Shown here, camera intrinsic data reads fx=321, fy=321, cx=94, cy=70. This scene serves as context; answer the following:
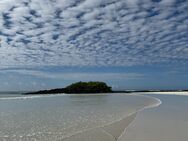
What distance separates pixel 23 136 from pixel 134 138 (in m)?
3.29

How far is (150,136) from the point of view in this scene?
8.93 meters

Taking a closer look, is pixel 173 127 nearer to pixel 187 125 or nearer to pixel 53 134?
pixel 187 125

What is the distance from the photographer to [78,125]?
38.8 ft

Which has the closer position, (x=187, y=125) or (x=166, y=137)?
(x=166, y=137)

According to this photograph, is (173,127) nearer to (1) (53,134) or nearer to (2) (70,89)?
(1) (53,134)

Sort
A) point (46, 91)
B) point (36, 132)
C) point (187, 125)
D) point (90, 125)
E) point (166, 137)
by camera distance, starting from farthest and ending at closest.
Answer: point (46, 91) → point (90, 125) → point (187, 125) → point (36, 132) → point (166, 137)

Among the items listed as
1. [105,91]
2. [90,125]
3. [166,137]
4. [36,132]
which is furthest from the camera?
[105,91]

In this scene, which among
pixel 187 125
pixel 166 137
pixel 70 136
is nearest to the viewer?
pixel 166 137

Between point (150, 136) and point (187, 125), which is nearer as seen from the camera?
point (150, 136)

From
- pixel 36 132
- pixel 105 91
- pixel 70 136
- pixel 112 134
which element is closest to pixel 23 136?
pixel 36 132

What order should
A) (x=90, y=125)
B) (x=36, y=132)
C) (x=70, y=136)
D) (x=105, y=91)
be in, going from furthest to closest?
(x=105, y=91)
(x=90, y=125)
(x=36, y=132)
(x=70, y=136)

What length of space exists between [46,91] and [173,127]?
263 ft

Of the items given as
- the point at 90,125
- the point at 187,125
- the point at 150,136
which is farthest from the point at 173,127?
the point at 90,125

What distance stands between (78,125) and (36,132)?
2.04 metres
